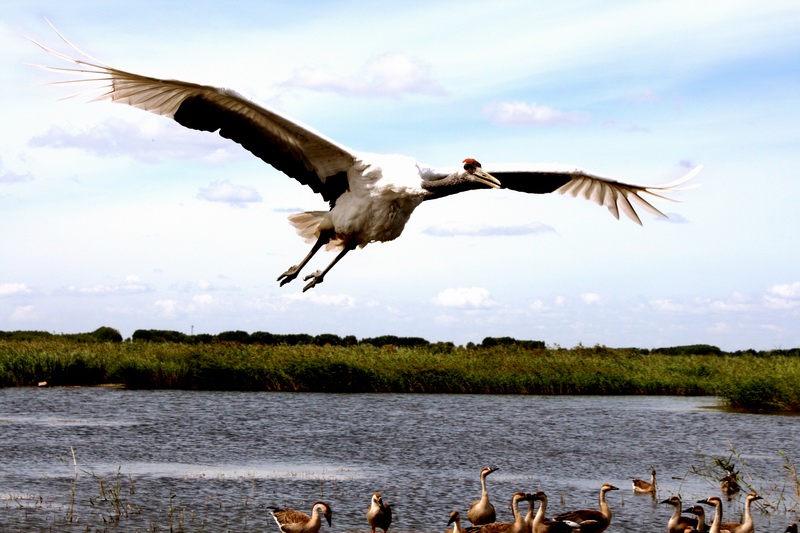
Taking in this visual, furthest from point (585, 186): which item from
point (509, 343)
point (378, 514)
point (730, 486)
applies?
point (509, 343)

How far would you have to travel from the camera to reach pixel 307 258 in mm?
8938

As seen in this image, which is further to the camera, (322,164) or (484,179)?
(322,164)

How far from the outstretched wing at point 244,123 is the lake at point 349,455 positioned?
5398 mm

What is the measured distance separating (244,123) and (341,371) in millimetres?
20804

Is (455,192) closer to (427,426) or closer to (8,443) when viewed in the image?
(8,443)

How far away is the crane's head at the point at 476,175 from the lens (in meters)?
8.15

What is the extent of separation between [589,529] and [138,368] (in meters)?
20.5

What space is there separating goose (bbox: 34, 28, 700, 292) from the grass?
66.9 ft

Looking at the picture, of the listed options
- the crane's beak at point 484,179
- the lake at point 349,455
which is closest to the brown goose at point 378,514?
the lake at point 349,455

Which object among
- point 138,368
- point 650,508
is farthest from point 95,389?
point 650,508

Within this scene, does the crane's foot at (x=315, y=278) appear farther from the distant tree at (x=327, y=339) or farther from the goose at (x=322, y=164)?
the distant tree at (x=327, y=339)

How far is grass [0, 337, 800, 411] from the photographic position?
29.7m

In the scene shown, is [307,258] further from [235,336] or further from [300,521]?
[235,336]

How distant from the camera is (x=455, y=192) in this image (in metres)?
8.27
